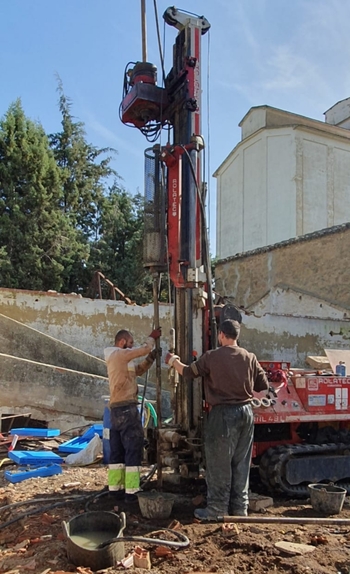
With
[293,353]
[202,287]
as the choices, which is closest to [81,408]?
[202,287]

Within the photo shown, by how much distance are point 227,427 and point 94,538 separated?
1.44 metres

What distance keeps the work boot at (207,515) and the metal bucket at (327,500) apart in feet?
3.46

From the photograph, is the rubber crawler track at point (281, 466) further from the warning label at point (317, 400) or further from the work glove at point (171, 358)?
the work glove at point (171, 358)

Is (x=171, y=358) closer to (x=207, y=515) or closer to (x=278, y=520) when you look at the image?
(x=207, y=515)

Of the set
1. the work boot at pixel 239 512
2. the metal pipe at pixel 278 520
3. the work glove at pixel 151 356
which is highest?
the work glove at pixel 151 356

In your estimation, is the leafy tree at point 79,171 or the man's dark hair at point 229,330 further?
the leafy tree at point 79,171

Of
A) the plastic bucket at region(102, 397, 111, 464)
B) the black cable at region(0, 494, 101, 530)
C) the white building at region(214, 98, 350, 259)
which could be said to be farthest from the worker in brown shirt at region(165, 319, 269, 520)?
the white building at region(214, 98, 350, 259)

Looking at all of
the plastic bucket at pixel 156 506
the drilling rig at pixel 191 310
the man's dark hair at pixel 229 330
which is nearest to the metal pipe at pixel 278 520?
the plastic bucket at pixel 156 506

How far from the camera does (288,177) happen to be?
27.3 meters

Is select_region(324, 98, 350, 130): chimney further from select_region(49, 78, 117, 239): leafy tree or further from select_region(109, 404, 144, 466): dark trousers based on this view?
select_region(109, 404, 144, 466): dark trousers

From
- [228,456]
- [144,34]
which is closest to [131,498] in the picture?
[228,456]

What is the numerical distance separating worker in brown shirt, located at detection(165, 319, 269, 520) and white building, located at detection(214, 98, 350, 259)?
74.1 feet

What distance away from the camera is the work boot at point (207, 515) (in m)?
4.61

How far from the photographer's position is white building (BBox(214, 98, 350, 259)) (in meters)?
Answer: 27.2
